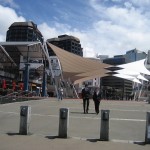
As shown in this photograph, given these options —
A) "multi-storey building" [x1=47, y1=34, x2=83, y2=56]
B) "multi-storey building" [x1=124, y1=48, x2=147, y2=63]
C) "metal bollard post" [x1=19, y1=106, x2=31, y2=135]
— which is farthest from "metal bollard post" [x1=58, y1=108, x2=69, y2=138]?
"multi-storey building" [x1=124, y1=48, x2=147, y2=63]

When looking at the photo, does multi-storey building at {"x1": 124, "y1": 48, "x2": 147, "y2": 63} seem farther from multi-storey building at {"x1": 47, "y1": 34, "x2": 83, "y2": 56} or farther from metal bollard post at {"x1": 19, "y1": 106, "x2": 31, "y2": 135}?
metal bollard post at {"x1": 19, "y1": 106, "x2": 31, "y2": 135}

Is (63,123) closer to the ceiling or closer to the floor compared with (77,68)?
closer to the floor

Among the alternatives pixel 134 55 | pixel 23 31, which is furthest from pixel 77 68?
pixel 134 55

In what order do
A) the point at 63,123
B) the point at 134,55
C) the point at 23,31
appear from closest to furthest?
1. the point at 63,123
2. the point at 23,31
3. the point at 134,55

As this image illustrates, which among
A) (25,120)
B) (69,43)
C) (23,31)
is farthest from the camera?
(69,43)

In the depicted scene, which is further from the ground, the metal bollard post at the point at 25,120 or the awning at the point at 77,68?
the awning at the point at 77,68

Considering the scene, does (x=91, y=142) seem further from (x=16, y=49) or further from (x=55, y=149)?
(x=16, y=49)

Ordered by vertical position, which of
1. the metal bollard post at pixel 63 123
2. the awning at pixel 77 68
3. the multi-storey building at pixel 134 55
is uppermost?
the multi-storey building at pixel 134 55

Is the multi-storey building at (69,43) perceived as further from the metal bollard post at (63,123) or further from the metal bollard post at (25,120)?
the metal bollard post at (63,123)

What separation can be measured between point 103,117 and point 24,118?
2272 mm

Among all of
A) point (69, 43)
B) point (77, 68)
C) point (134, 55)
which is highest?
point (69, 43)

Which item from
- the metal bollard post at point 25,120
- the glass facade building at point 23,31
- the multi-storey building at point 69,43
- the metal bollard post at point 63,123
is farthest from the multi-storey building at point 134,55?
the metal bollard post at point 63,123

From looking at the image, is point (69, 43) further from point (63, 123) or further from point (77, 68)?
point (63, 123)

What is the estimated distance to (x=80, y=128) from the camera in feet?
39.1
